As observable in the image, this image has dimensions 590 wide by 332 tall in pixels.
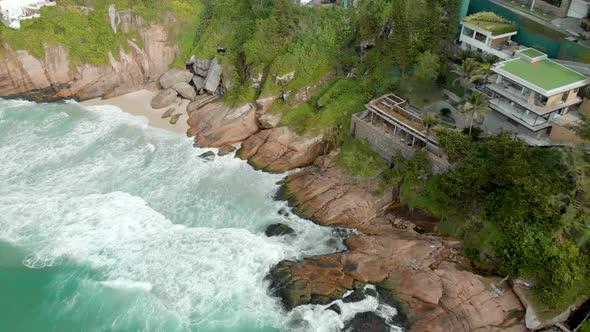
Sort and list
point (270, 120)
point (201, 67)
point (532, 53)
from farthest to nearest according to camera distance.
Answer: point (201, 67), point (270, 120), point (532, 53)

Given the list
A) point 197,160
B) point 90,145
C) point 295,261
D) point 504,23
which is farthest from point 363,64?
point 90,145

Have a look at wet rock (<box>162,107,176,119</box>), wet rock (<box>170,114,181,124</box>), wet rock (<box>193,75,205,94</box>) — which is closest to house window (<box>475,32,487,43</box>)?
wet rock (<box>193,75,205,94</box>)

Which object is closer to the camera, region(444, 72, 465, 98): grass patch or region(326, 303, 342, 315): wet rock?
region(326, 303, 342, 315): wet rock

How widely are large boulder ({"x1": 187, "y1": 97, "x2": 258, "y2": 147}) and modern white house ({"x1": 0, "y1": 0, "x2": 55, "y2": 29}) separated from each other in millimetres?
27126

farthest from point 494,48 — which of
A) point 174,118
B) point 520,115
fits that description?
point 174,118

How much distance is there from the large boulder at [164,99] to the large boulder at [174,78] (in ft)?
4.52

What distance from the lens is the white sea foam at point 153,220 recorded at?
37.1 m

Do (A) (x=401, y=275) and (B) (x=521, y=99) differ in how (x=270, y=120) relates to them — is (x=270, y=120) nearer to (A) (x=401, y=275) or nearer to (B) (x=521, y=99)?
(A) (x=401, y=275)

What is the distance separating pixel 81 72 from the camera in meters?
61.0

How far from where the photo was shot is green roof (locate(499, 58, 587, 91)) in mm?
39875

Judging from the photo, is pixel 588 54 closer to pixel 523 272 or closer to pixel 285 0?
pixel 523 272

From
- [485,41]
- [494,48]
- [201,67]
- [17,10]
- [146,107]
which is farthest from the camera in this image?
[17,10]

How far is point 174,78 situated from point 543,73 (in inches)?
1658

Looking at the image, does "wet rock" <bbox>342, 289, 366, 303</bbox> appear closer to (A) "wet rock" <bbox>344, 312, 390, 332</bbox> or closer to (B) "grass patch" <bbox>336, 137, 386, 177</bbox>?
(A) "wet rock" <bbox>344, 312, 390, 332</bbox>
